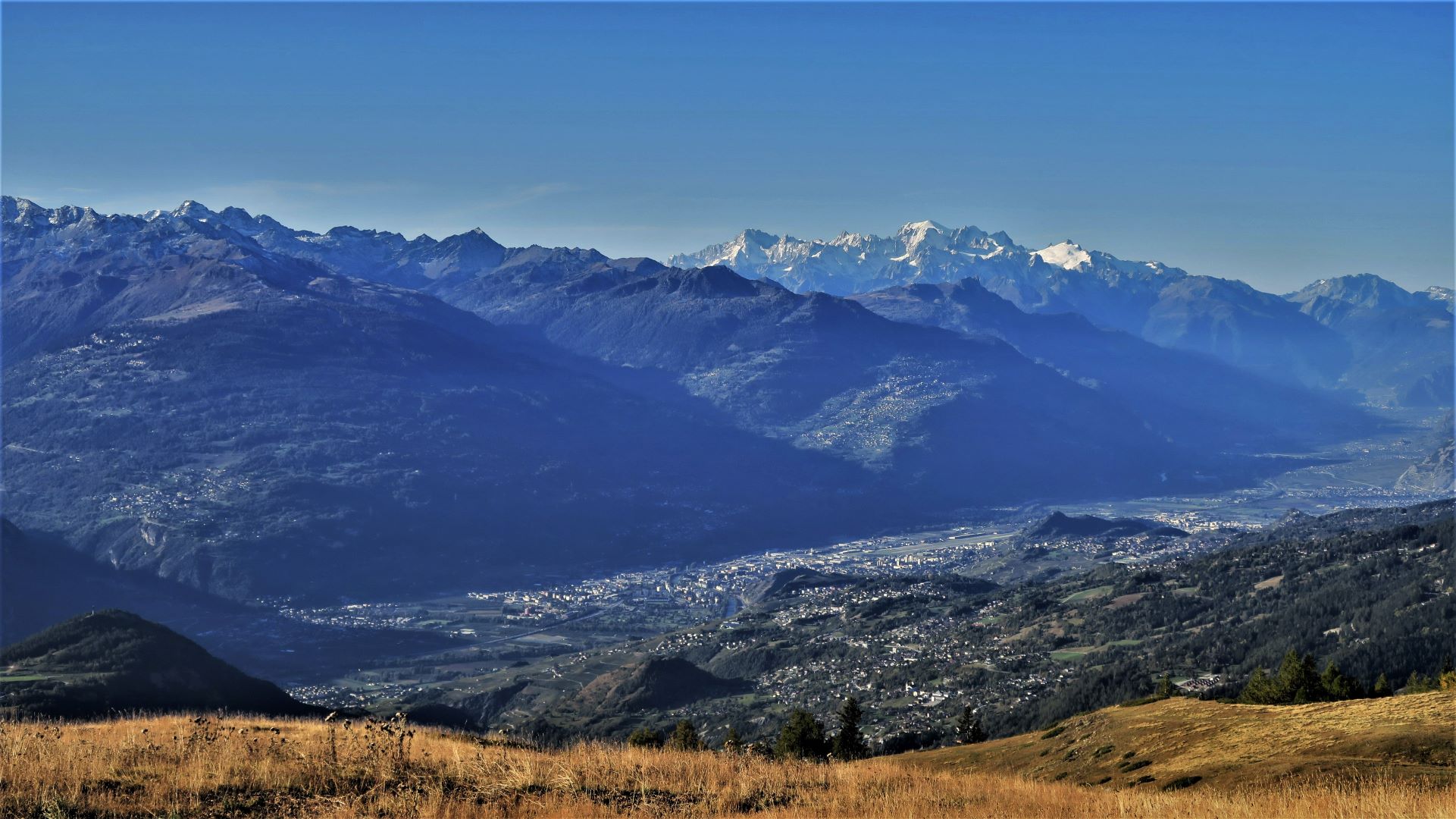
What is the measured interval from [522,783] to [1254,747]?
881 inches

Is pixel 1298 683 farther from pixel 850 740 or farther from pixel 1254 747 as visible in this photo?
pixel 1254 747

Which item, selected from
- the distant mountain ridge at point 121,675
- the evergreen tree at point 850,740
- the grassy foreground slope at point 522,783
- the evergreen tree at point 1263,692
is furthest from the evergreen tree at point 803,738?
the grassy foreground slope at point 522,783

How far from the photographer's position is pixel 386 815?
1741 cm

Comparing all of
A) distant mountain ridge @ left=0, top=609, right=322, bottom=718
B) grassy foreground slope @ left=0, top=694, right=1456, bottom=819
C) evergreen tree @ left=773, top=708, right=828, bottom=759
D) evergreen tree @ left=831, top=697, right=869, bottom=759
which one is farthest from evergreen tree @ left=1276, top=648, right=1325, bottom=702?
distant mountain ridge @ left=0, top=609, right=322, bottom=718

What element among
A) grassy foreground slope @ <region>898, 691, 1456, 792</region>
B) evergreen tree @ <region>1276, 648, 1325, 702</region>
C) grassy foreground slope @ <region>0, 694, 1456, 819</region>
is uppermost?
grassy foreground slope @ <region>0, 694, 1456, 819</region>

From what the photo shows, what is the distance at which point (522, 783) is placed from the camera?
774 inches

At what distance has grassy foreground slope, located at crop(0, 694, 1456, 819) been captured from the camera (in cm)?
1802

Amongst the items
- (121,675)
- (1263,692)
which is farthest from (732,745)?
(121,675)

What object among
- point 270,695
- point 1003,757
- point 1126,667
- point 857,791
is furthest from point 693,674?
point 857,791

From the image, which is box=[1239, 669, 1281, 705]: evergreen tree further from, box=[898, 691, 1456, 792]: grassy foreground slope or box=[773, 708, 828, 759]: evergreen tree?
box=[773, 708, 828, 759]: evergreen tree

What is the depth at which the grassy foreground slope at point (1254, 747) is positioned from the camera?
27125 mm

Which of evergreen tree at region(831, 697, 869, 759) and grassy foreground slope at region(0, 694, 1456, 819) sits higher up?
grassy foreground slope at region(0, 694, 1456, 819)

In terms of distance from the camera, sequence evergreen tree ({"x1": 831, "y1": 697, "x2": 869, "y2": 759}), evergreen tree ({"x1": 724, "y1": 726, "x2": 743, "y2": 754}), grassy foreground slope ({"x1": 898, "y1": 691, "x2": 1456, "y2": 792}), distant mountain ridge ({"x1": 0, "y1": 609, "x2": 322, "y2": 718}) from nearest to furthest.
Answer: grassy foreground slope ({"x1": 898, "y1": 691, "x2": 1456, "y2": 792}) → evergreen tree ({"x1": 724, "y1": 726, "x2": 743, "y2": 754}) → evergreen tree ({"x1": 831, "y1": 697, "x2": 869, "y2": 759}) → distant mountain ridge ({"x1": 0, "y1": 609, "x2": 322, "y2": 718})

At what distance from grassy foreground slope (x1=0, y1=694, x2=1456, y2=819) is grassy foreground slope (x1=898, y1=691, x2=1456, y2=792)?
25 cm
